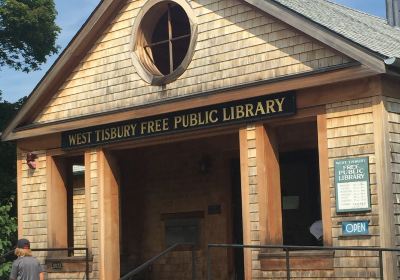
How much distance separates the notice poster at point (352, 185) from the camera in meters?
11.3

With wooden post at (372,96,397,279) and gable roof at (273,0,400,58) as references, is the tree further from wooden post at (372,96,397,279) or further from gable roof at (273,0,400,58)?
wooden post at (372,96,397,279)

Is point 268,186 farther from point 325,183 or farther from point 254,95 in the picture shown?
point 254,95

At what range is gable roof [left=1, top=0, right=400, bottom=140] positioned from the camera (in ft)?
37.6

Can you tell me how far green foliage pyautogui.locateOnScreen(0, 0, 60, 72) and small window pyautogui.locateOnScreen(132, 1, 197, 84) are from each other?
534 inches

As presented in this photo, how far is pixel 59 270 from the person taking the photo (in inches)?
619

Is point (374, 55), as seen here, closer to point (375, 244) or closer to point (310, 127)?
point (375, 244)

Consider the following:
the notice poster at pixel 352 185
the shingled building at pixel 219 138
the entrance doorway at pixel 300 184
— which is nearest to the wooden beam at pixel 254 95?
the shingled building at pixel 219 138

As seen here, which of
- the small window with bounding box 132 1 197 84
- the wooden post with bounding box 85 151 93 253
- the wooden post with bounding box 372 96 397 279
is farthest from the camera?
the wooden post with bounding box 85 151 93 253

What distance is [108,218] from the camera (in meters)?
15.0

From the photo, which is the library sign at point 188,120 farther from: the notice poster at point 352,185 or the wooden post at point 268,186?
the notice poster at point 352,185

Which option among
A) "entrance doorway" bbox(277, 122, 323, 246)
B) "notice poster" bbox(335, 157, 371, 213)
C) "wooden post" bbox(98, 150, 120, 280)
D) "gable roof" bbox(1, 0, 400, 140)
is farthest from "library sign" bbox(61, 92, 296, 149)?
"entrance doorway" bbox(277, 122, 323, 246)

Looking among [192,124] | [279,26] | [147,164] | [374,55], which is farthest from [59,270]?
[374,55]

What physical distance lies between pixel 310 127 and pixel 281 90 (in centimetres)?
247

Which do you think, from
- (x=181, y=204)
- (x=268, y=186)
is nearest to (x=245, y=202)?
(x=268, y=186)
